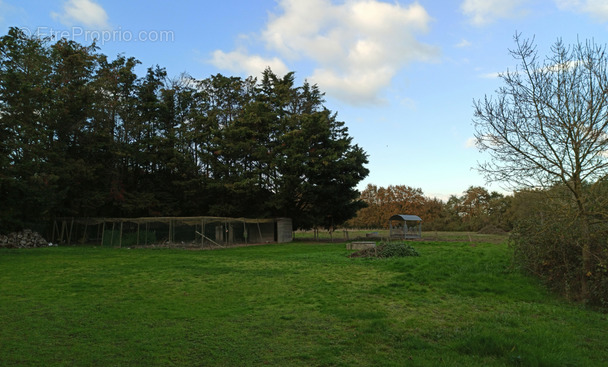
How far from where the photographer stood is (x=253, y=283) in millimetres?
11562

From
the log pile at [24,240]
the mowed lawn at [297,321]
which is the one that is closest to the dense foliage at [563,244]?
the mowed lawn at [297,321]

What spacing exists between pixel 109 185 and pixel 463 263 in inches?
1256

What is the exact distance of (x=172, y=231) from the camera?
98.9 ft

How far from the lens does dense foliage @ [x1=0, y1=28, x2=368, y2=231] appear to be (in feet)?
92.4

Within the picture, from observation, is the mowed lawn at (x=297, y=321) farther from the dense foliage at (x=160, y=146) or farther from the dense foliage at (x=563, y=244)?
the dense foliage at (x=160, y=146)

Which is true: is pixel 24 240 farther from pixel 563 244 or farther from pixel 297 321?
pixel 563 244

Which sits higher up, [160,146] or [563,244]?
[160,146]

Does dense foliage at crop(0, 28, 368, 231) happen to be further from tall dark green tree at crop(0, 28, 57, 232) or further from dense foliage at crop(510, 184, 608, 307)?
dense foliage at crop(510, 184, 608, 307)

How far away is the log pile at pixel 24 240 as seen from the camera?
90.4 ft

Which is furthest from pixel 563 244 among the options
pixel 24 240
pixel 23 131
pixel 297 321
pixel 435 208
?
pixel 435 208

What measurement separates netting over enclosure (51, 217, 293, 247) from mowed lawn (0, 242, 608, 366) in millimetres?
16278

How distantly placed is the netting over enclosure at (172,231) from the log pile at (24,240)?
2.05 meters

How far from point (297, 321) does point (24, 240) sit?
29891 millimetres

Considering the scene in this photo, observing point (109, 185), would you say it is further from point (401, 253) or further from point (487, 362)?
point (487, 362)
